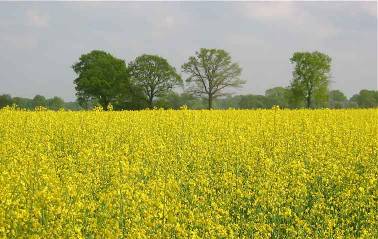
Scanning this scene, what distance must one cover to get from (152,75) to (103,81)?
262 inches

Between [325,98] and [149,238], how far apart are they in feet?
175

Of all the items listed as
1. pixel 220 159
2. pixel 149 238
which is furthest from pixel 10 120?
pixel 149 238

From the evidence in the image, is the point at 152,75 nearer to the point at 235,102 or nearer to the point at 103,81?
the point at 103,81

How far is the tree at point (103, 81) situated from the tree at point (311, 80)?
2050 centimetres

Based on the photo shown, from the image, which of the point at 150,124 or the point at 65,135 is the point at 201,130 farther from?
the point at 65,135

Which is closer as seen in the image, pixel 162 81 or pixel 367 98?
pixel 162 81

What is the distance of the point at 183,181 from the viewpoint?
8.19 metres

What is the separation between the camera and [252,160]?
892 centimetres

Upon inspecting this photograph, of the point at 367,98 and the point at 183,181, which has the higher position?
the point at 367,98

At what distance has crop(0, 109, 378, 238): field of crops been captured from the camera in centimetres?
534

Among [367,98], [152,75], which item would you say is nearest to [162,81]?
[152,75]

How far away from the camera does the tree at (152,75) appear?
5338cm

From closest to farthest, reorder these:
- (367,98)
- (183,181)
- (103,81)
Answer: (183,181) < (103,81) < (367,98)

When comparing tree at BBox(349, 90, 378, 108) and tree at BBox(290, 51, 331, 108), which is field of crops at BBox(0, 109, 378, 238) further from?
tree at BBox(349, 90, 378, 108)
